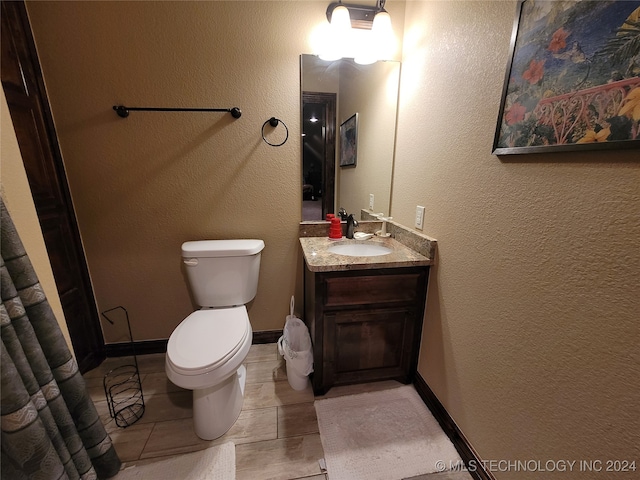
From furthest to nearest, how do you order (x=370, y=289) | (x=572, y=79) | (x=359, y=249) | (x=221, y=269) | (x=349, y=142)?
(x=349, y=142) → (x=359, y=249) → (x=221, y=269) → (x=370, y=289) → (x=572, y=79)

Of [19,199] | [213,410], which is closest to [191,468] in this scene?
[213,410]

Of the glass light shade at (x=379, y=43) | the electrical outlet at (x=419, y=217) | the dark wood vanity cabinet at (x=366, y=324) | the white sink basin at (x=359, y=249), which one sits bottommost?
the dark wood vanity cabinet at (x=366, y=324)

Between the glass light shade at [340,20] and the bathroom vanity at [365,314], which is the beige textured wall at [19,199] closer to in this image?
the bathroom vanity at [365,314]

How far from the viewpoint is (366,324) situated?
1.44 m

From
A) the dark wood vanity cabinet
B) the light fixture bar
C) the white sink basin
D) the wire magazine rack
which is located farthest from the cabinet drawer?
the light fixture bar

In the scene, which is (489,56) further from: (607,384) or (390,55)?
(607,384)

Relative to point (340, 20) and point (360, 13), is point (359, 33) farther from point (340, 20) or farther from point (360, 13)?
point (340, 20)

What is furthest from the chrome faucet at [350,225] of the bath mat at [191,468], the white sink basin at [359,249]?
the bath mat at [191,468]

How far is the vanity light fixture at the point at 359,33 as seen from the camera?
1413 millimetres

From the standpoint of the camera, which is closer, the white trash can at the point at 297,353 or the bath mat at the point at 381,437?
the bath mat at the point at 381,437

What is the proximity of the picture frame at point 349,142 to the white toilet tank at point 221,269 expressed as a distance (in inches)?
32.0

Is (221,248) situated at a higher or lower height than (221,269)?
higher

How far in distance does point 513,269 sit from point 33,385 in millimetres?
1611

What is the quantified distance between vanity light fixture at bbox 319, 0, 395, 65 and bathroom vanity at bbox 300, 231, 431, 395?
115 cm
